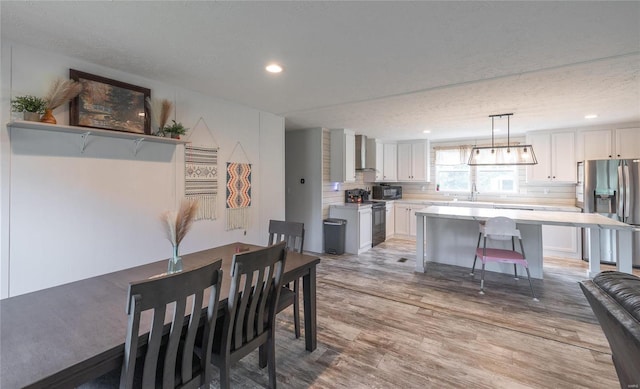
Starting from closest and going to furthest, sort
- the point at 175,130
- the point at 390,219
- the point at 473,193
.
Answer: the point at 175,130, the point at 473,193, the point at 390,219

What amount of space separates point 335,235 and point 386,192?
2.08 m

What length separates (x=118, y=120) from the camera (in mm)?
2504

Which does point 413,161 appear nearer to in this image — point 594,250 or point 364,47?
point 594,250

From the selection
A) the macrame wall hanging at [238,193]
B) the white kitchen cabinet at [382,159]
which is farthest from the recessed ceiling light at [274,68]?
the white kitchen cabinet at [382,159]

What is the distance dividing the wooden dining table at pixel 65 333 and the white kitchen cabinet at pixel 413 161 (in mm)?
5721

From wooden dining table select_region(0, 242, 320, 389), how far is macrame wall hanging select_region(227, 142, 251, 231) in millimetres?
1862

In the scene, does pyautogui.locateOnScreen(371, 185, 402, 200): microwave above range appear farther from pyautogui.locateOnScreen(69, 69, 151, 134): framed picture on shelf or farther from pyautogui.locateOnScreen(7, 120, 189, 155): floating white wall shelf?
pyautogui.locateOnScreen(69, 69, 151, 134): framed picture on shelf

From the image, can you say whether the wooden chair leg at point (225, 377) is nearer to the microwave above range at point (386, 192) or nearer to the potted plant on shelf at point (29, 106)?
the potted plant on shelf at point (29, 106)

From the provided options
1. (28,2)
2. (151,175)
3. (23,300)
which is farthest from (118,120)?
(23,300)

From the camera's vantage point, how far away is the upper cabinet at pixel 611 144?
14.9 ft

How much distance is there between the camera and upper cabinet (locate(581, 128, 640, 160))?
4543mm

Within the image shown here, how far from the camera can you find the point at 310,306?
7.28 feet

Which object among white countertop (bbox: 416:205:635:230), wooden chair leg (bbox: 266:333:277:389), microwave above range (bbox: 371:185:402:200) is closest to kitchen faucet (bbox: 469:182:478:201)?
microwave above range (bbox: 371:185:402:200)

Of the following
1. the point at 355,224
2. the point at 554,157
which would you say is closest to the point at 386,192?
the point at 355,224
